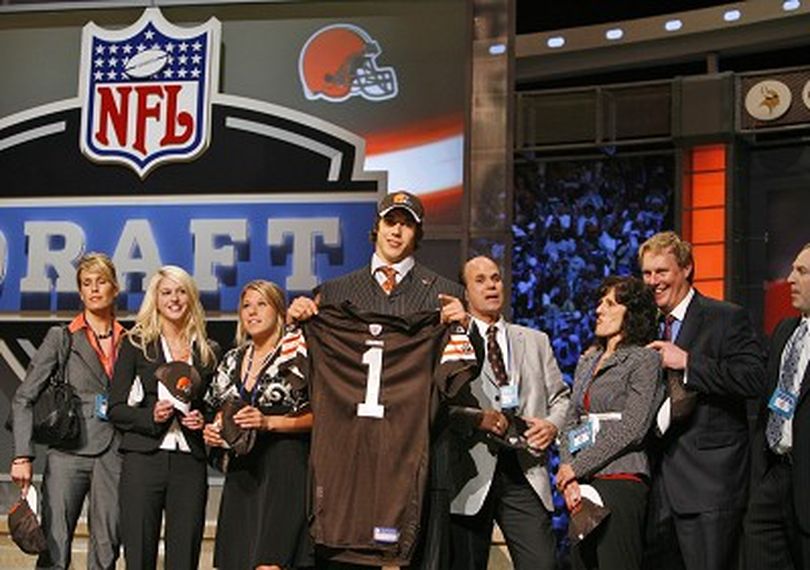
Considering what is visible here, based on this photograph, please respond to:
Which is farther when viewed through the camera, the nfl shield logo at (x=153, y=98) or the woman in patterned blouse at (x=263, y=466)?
the nfl shield logo at (x=153, y=98)

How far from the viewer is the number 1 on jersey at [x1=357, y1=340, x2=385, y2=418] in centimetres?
537

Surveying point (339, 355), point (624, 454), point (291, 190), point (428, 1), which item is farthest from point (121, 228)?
point (624, 454)

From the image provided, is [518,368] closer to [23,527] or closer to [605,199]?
[23,527]

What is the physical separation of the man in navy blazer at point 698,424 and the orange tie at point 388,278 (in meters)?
0.92

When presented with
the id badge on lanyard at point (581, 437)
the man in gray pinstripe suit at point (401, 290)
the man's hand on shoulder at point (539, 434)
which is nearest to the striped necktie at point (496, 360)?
the man's hand on shoulder at point (539, 434)

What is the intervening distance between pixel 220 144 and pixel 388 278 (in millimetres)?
2687

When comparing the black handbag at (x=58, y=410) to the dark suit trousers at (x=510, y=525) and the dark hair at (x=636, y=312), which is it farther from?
the dark hair at (x=636, y=312)

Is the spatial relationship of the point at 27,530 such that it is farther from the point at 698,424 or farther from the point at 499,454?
the point at 698,424

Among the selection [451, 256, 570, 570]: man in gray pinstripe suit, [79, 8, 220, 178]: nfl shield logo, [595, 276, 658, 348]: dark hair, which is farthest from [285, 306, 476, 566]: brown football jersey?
[79, 8, 220, 178]: nfl shield logo

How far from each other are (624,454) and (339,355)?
1037mm

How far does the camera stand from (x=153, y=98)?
7941 millimetres

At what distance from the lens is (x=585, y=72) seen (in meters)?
15.0

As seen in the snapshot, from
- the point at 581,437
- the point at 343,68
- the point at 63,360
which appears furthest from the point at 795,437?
the point at 343,68

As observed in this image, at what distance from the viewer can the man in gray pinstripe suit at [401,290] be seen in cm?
537
